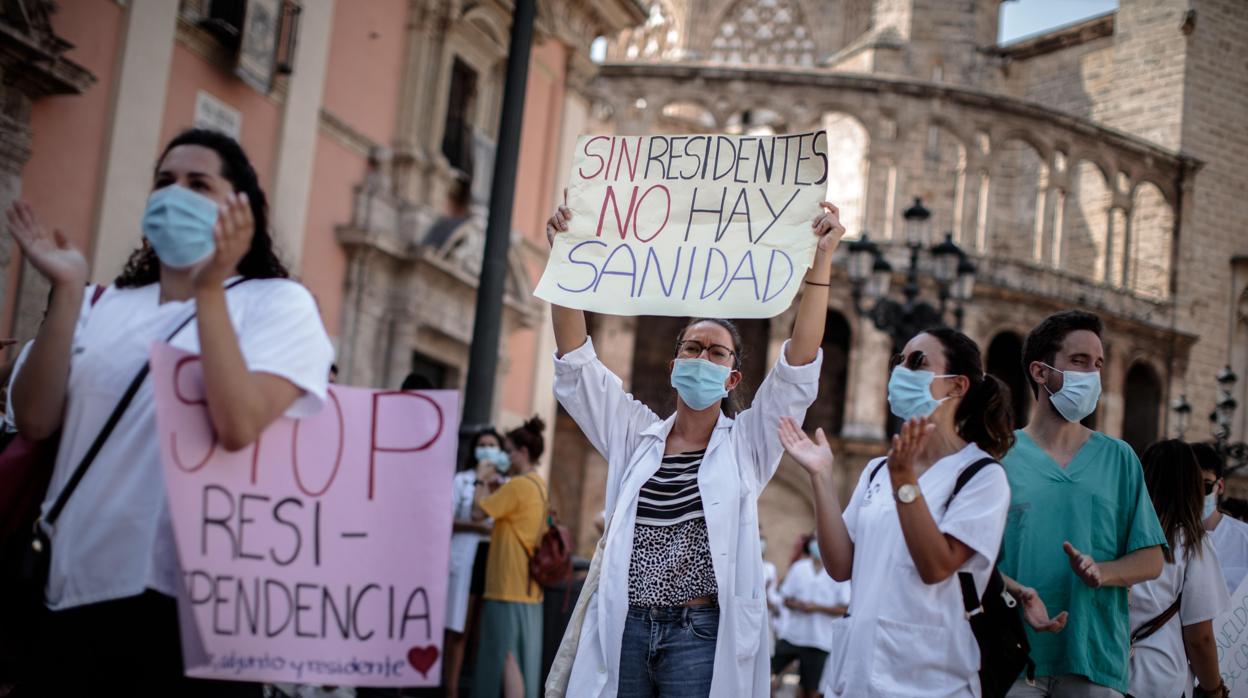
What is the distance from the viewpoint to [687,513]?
417 centimetres

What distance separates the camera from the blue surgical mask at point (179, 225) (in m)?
2.85

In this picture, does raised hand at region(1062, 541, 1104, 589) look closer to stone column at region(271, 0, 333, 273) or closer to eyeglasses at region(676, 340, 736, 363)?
eyeglasses at region(676, 340, 736, 363)

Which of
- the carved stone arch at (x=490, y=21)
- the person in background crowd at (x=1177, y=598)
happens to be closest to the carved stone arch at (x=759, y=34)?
the carved stone arch at (x=490, y=21)

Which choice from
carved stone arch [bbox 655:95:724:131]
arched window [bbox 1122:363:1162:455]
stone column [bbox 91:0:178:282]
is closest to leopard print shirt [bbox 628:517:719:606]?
stone column [bbox 91:0:178:282]

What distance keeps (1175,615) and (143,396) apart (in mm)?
3863

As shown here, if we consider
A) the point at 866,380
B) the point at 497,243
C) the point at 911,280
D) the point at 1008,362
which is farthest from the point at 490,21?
the point at 1008,362

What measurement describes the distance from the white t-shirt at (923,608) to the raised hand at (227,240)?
82.1 inches

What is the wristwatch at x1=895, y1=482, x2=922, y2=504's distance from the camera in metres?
3.71

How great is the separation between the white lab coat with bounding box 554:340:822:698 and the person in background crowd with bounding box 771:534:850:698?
8097 millimetres

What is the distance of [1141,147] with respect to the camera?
34125mm

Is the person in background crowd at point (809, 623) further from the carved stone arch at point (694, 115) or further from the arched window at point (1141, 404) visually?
the arched window at point (1141, 404)

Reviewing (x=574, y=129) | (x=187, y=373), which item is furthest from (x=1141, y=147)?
(x=187, y=373)

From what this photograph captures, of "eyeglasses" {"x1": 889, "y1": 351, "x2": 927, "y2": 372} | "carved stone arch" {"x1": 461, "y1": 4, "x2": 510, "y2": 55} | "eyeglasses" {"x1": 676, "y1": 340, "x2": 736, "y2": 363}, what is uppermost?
"carved stone arch" {"x1": 461, "y1": 4, "x2": 510, "y2": 55}

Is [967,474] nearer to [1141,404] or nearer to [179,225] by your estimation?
[179,225]
